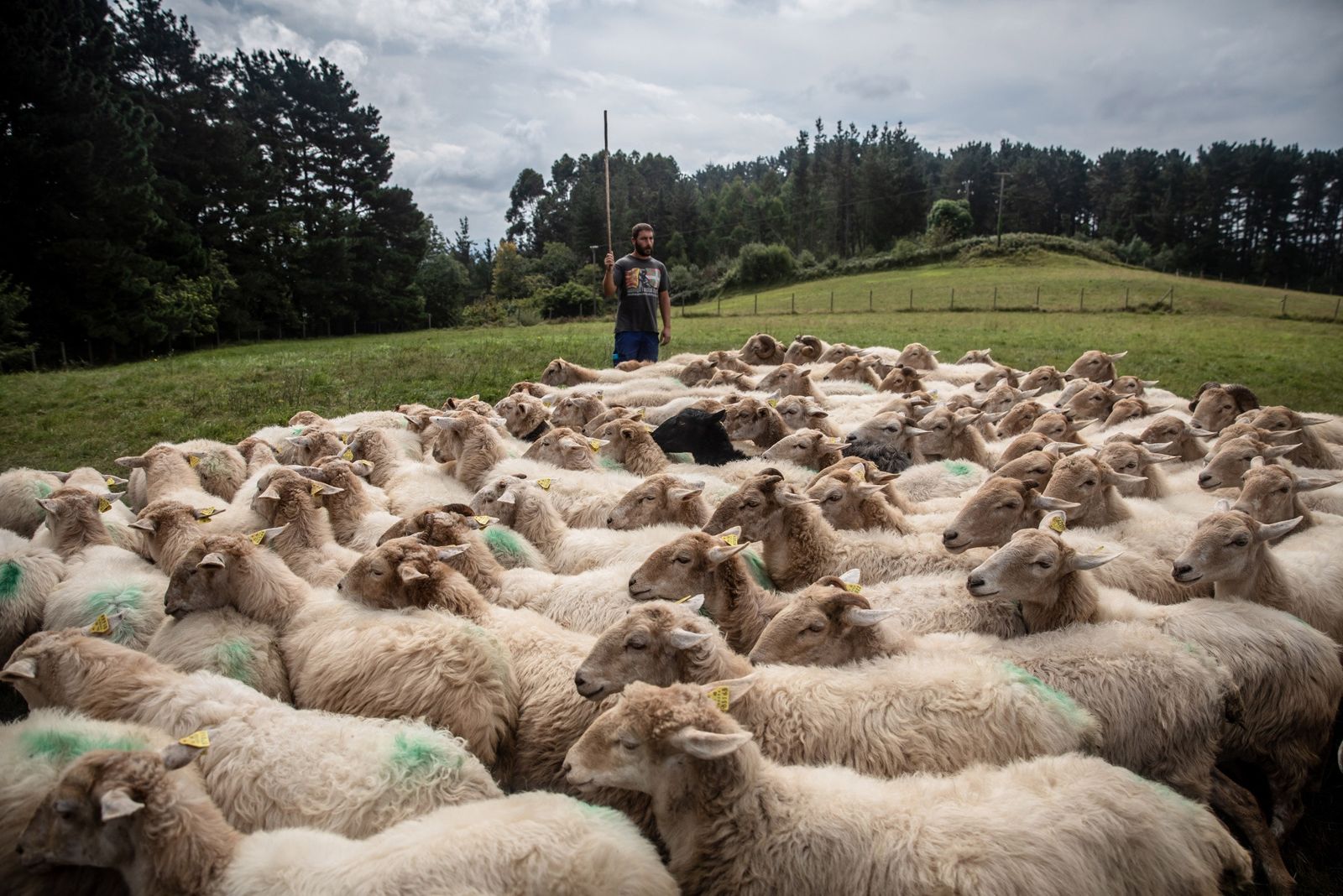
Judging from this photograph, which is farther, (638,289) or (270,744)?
(638,289)

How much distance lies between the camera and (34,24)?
8.52m

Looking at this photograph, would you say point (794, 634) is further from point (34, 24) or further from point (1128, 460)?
point (34, 24)

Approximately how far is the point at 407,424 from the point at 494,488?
3.97 m

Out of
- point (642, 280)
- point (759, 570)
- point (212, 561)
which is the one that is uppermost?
point (642, 280)

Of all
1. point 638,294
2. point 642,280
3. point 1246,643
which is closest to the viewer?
point 1246,643

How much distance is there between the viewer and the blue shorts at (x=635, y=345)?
14.7m

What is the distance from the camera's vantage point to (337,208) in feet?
163

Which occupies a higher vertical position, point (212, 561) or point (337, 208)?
point (337, 208)

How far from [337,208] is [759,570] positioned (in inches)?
2039

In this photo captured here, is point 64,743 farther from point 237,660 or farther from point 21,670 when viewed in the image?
point 237,660

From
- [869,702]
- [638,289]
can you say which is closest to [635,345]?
[638,289]

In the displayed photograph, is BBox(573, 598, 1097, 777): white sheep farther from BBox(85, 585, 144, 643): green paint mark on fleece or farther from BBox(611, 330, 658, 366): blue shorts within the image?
BBox(611, 330, 658, 366): blue shorts

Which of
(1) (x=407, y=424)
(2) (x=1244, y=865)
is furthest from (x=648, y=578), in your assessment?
(1) (x=407, y=424)

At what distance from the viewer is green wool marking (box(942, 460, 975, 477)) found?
8414 mm
